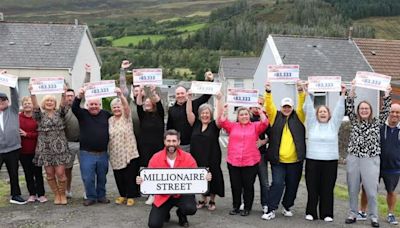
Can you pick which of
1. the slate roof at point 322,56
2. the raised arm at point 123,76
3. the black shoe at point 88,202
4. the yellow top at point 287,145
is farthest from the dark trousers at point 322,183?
the slate roof at point 322,56

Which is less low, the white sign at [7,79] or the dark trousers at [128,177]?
the white sign at [7,79]

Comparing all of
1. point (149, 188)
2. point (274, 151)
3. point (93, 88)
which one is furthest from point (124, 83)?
point (274, 151)

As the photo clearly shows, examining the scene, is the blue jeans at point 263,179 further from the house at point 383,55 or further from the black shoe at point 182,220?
the house at point 383,55

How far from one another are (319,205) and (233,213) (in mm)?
1375

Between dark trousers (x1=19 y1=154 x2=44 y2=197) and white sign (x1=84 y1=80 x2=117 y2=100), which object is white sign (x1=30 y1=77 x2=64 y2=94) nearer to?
white sign (x1=84 y1=80 x2=117 y2=100)

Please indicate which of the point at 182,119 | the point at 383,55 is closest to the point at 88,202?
the point at 182,119

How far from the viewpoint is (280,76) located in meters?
8.79

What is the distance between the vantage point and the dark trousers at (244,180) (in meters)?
8.38

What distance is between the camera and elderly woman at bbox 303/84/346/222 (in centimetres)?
810

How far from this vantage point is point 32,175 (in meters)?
9.34

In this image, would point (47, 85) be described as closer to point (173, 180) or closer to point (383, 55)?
point (173, 180)

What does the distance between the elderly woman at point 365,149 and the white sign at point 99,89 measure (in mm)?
3747

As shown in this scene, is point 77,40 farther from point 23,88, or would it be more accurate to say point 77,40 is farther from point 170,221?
point 170,221

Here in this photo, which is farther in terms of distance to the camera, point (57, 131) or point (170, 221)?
point (57, 131)
